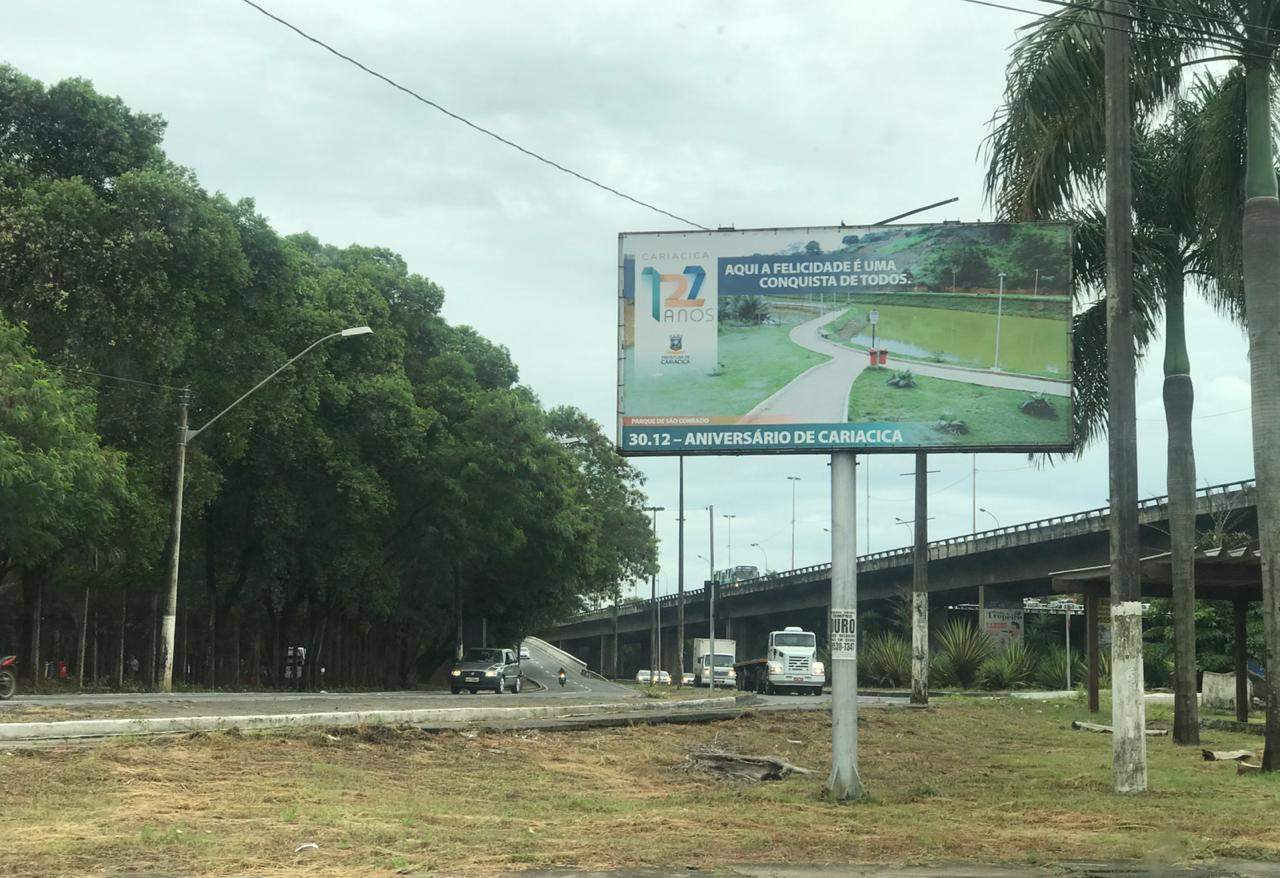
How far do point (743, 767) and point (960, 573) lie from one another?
2133 inches

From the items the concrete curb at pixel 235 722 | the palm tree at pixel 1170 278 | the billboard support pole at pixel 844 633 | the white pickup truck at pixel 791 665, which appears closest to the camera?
the billboard support pole at pixel 844 633

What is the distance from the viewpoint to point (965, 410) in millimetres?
15289

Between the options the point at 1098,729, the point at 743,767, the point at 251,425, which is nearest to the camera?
the point at 743,767

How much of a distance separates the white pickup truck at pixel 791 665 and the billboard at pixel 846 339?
45.7m

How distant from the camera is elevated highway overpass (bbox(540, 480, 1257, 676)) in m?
53.0

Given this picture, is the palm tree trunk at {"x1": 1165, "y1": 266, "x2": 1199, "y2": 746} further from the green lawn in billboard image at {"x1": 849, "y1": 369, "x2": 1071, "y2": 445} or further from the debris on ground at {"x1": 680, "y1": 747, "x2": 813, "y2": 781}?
the green lawn in billboard image at {"x1": 849, "y1": 369, "x2": 1071, "y2": 445}

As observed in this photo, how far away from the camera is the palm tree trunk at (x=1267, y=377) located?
1634 cm

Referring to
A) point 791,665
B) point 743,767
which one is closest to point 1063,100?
point 743,767

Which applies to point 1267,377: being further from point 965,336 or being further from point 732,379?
point 732,379

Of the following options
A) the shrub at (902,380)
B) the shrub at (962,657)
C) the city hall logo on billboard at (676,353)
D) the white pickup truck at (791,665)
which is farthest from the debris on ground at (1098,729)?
the white pickup truck at (791,665)

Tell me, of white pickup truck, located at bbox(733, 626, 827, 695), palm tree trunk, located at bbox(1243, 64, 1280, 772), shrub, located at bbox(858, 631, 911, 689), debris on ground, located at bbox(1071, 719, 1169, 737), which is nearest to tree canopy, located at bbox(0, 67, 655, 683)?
white pickup truck, located at bbox(733, 626, 827, 695)

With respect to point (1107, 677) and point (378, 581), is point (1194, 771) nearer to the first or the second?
point (1107, 677)

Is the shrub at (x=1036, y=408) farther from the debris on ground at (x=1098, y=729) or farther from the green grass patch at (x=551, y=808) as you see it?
the debris on ground at (x=1098, y=729)

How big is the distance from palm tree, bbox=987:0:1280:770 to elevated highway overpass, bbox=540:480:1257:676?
964cm
